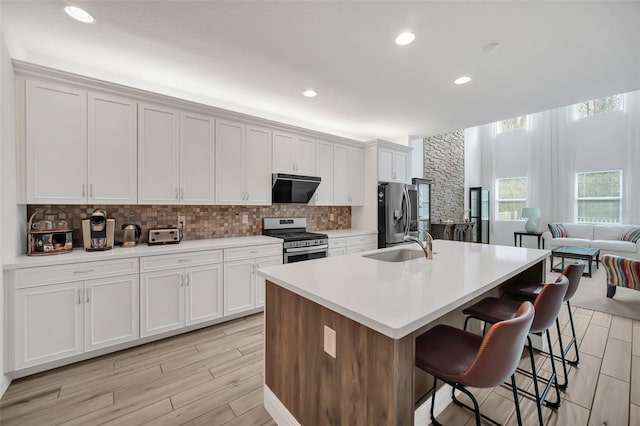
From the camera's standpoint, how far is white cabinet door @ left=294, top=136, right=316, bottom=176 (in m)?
3.95

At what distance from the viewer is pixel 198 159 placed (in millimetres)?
3064

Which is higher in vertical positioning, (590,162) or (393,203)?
(590,162)

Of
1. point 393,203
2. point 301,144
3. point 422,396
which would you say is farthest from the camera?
point 393,203

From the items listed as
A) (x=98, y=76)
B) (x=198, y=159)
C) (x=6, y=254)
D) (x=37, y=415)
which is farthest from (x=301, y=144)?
(x=37, y=415)

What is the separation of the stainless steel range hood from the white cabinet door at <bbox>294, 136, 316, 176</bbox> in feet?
0.46

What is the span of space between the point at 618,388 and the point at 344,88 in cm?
347

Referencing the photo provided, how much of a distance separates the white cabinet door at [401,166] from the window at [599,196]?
4977mm

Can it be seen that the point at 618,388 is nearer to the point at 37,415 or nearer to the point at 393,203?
the point at 393,203

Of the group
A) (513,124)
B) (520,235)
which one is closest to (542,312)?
(520,235)

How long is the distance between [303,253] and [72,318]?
2244 millimetres

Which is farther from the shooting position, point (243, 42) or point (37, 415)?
point (243, 42)

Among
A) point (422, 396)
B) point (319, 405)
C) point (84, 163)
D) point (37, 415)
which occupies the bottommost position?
point (37, 415)

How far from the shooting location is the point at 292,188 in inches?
151

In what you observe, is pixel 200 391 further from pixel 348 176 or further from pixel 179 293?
pixel 348 176
